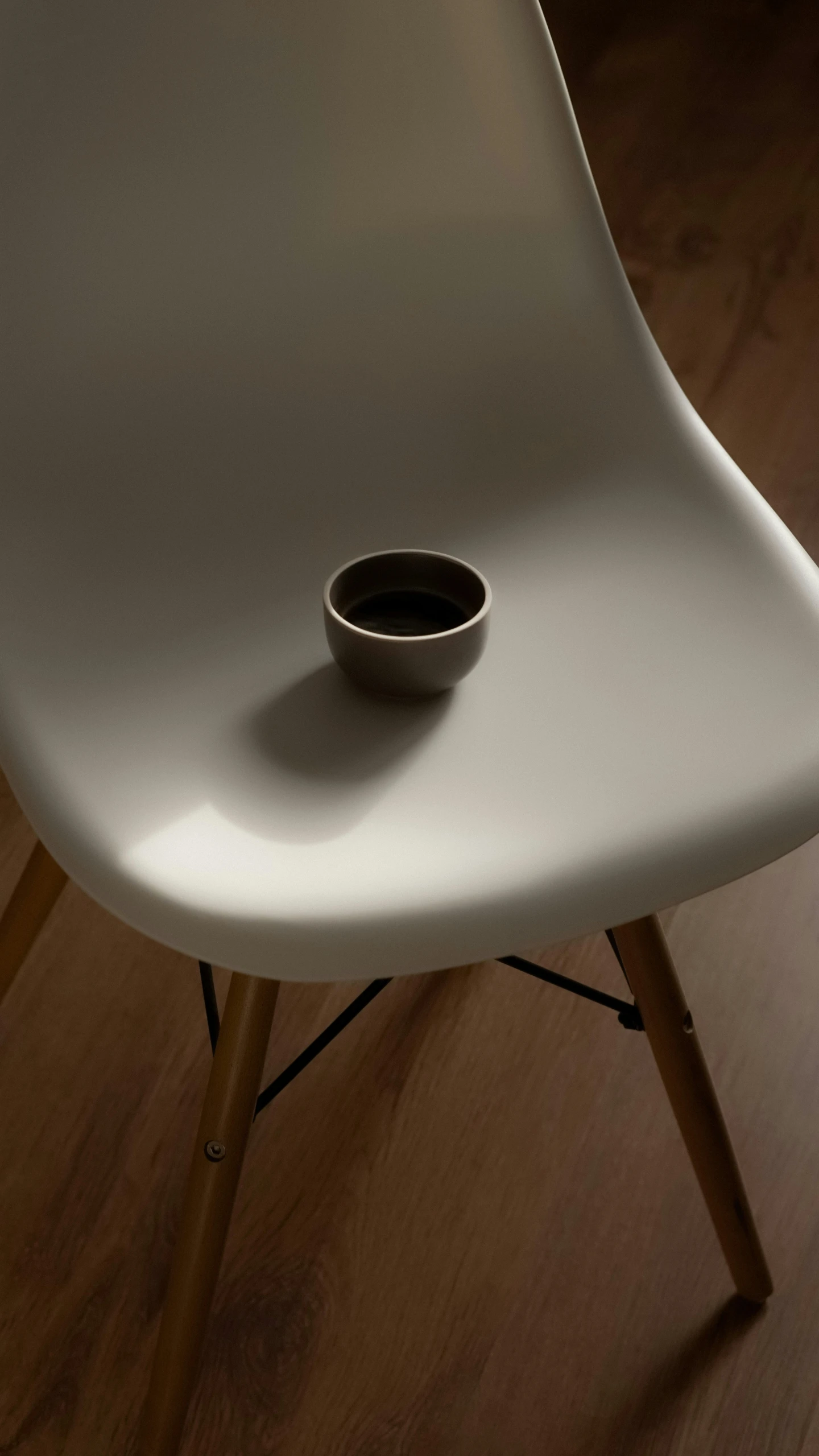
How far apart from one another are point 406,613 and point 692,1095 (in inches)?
13.2

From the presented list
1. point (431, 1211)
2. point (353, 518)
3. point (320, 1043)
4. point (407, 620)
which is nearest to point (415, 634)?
point (407, 620)

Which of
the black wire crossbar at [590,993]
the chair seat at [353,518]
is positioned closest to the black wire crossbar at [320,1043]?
the black wire crossbar at [590,993]

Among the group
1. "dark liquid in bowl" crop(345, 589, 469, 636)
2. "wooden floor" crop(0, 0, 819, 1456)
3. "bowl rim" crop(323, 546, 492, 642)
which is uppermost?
"bowl rim" crop(323, 546, 492, 642)

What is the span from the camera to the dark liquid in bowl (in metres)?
0.74

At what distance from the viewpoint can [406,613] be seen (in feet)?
2.46

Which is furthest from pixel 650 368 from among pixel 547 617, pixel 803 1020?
pixel 803 1020

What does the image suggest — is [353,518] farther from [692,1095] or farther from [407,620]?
[692,1095]

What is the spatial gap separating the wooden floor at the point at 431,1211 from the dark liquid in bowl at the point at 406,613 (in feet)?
1.48

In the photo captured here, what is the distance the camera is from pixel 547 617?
0.79 meters

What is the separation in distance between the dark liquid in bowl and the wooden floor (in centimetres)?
45

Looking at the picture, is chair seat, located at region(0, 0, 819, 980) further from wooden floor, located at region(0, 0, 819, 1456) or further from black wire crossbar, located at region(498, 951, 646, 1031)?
wooden floor, located at region(0, 0, 819, 1456)

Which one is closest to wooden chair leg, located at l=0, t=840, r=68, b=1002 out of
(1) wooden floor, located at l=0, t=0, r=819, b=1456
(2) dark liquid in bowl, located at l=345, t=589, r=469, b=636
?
(1) wooden floor, located at l=0, t=0, r=819, b=1456

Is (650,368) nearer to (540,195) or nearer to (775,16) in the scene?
(540,195)

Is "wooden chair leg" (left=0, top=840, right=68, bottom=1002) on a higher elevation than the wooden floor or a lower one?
higher
